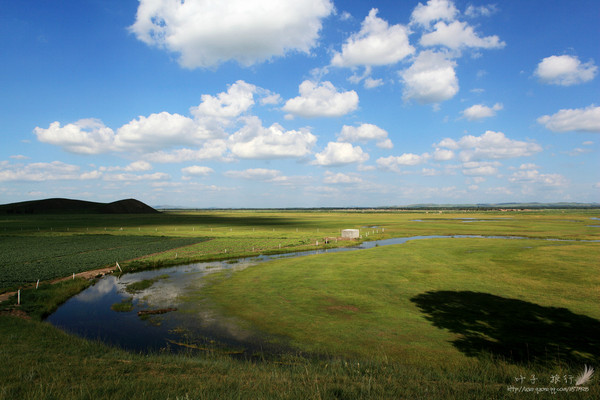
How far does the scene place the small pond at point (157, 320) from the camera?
55.2ft

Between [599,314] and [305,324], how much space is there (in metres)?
19.3

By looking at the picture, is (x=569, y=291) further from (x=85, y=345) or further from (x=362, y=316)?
(x=85, y=345)

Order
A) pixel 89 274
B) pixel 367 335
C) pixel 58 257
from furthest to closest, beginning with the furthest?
1. pixel 58 257
2. pixel 89 274
3. pixel 367 335

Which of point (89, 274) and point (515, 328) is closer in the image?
point (515, 328)

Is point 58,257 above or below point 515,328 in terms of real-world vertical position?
above

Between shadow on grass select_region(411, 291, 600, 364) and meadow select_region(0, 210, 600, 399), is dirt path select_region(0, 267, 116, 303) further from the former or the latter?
shadow on grass select_region(411, 291, 600, 364)

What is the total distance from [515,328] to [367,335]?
29.5 feet

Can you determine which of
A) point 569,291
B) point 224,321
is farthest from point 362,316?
point 569,291

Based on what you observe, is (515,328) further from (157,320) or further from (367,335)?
(157,320)

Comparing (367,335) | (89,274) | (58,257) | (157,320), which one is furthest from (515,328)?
(58,257)

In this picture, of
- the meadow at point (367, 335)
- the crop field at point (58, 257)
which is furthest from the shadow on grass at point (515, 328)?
the crop field at point (58, 257)

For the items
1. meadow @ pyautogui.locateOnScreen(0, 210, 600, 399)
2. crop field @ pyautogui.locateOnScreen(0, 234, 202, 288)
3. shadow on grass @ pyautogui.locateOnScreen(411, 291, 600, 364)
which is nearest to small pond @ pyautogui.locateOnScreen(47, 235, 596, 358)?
meadow @ pyautogui.locateOnScreen(0, 210, 600, 399)

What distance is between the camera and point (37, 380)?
8742 millimetres

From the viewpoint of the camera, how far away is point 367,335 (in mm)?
17188
